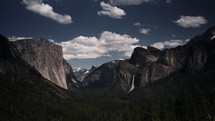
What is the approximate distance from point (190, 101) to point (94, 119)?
379 ft

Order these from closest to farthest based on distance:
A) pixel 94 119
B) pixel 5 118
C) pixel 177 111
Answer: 1. pixel 177 111
2. pixel 5 118
3. pixel 94 119

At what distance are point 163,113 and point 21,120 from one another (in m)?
118

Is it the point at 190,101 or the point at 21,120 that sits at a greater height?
the point at 190,101

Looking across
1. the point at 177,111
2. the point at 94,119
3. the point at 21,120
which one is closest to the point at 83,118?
the point at 94,119

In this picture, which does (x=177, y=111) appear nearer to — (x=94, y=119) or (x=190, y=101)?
(x=190, y=101)

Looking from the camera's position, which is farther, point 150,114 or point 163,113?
point 163,113

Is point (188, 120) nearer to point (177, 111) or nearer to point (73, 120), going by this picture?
point (177, 111)

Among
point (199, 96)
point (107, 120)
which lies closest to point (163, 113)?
point (199, 96)

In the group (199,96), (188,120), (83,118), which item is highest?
(199,96)

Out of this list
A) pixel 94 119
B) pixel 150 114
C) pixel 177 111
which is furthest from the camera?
pixel 94 119

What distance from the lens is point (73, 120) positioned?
620 feet

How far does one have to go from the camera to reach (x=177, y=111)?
86.2 metres

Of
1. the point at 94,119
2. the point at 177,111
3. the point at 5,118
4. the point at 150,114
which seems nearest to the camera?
the point at 150,114

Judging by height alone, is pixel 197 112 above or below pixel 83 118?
above
